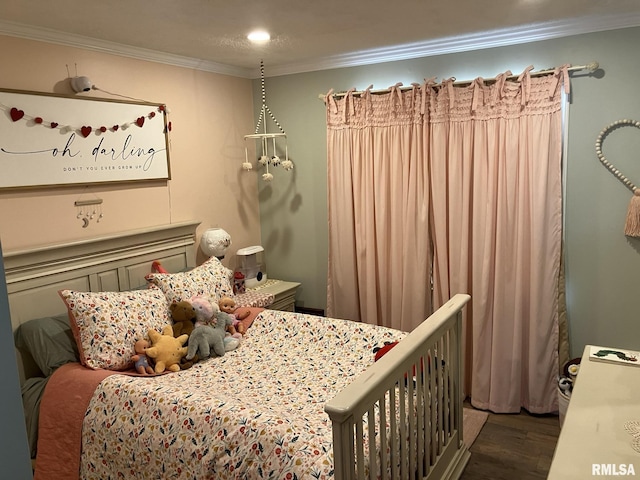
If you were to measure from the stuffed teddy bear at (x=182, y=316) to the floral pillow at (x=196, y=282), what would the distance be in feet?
0.35

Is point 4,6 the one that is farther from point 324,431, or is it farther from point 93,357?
point 324,431

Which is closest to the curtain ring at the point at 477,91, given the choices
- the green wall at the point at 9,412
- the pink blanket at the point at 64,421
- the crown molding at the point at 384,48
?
the crown molding at the point at 384,48

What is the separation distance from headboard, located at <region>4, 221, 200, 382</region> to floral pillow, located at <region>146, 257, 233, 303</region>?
0.68ft

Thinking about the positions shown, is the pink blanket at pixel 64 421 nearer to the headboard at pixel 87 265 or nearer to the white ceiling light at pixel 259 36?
the headboard at pixel 87 265

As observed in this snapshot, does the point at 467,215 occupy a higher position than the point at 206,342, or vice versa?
the point at 467,215

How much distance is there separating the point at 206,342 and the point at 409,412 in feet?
4.02

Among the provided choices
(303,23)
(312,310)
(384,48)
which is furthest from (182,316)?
(384,48)

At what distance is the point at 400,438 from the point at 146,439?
1.07 metres

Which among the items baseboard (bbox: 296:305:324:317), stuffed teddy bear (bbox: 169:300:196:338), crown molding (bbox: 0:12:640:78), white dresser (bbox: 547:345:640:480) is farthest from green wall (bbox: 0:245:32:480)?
baseboard (bbox: 296:305:324:317)

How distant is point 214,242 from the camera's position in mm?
3668

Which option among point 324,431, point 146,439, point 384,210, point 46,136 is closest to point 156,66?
point 46,136

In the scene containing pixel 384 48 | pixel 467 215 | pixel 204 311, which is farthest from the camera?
pixel 384 48

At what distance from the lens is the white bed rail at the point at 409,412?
165 cm

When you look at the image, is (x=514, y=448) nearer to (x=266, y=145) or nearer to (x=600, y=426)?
(x=600, y=426)
